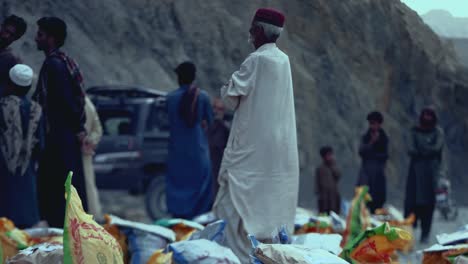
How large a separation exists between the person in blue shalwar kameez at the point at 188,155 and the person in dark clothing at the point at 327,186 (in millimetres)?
1623

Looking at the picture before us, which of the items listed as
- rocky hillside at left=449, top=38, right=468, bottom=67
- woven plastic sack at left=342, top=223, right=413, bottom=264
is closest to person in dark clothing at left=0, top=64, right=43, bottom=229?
woven plastic sack at left=342, top=223, right=413, bottom=264

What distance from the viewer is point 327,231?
888 centimetres

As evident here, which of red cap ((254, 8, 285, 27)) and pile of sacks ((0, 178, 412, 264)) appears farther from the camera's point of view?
red cap ((254, 8, 285, 27))

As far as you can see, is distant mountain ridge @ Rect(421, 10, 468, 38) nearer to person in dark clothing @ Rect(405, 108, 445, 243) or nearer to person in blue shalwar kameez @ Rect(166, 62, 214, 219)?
person in blue shalwar kameez @ Rect(166, 62, 214, 219)

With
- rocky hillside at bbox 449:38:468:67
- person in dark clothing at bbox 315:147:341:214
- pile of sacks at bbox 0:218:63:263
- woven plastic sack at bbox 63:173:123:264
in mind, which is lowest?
person in dark clothing at bbox 315:147:341:214

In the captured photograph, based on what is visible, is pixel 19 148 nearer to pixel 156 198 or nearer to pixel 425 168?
pixel 156 198

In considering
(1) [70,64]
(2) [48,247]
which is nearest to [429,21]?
(1) [70,64]

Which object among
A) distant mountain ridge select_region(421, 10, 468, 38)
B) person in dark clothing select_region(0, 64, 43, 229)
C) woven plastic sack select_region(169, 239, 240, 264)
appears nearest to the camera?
woven plastic sack select_region(169, 239, 240, 264)

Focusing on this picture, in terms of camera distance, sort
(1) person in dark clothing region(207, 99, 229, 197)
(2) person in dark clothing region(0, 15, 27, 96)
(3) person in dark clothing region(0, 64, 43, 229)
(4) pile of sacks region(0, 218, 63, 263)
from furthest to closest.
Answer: (1) person in dark clothing region(207, 99, 229, 197)
(2) person in dark clothing region(0, 15, 27, 96)
(3) person in dark clothing region(0, 64, 43, 229)
(4) pile of sacks region(0, 218, 63, 263)

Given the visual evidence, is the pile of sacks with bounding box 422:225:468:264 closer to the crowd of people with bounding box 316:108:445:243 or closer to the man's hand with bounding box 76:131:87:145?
the man's hand with bounding box 76:131:87:145

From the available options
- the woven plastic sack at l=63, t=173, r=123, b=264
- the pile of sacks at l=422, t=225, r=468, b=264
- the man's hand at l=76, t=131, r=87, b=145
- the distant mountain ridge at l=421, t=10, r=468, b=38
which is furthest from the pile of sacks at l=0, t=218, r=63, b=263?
the distant mountain ridge at l=421, t=10, r=468, b=38

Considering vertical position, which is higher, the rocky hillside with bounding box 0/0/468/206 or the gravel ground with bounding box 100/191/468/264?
the rocky hillside with bounding box 0/0/468/206

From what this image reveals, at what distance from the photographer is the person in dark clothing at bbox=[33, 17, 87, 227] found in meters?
8.48

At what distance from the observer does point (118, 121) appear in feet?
46.5
